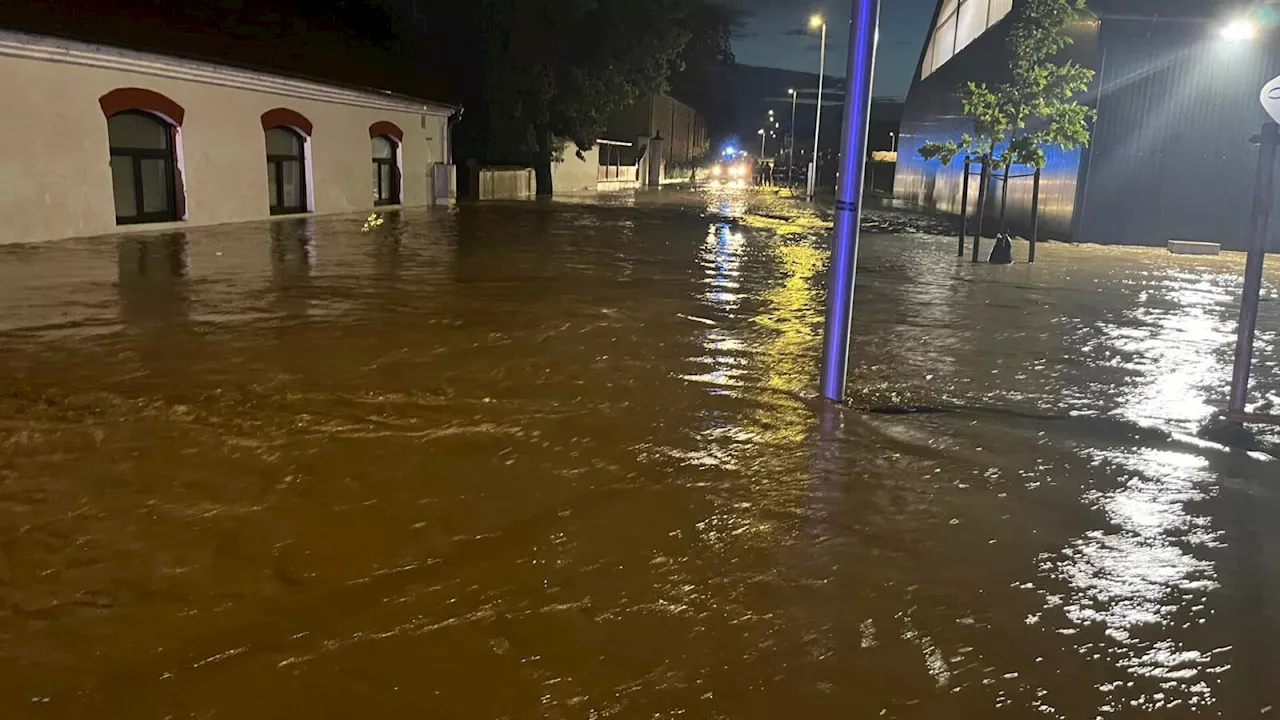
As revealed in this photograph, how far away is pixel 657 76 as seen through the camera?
138 ft

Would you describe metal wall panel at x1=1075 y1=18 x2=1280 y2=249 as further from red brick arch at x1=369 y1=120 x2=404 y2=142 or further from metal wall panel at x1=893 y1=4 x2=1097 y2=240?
red brick arch at x1=369 y1=120 x2=404 y2=142

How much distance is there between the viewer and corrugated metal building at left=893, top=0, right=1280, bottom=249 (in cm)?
2002

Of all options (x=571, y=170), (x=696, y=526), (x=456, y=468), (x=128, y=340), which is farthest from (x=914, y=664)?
(x=571, y=170)

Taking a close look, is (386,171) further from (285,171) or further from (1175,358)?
(1175,358)

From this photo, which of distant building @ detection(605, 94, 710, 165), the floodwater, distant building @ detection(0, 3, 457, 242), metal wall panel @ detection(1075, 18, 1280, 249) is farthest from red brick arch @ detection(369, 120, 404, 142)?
distant building @ detection(605, 94, 710, 165)

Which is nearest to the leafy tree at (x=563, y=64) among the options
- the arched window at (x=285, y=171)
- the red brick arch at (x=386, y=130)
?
the red brick arch at (x=386, y=130)

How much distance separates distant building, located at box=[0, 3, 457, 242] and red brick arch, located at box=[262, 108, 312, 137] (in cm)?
3

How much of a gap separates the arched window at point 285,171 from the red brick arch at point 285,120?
1.00 ft

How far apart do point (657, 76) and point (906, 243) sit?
24.1 m

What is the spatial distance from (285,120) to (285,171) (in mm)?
1521

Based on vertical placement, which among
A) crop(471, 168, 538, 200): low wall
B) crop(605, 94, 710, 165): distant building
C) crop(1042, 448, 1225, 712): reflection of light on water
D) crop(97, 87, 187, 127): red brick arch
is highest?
crop(605, 94, 710, 165): distant building

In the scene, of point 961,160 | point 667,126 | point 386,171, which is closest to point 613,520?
point 386,171

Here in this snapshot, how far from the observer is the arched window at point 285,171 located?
22625 mm

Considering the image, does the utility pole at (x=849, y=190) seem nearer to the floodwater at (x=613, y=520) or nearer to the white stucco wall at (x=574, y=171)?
the floodwater at (x=613, y=520)
